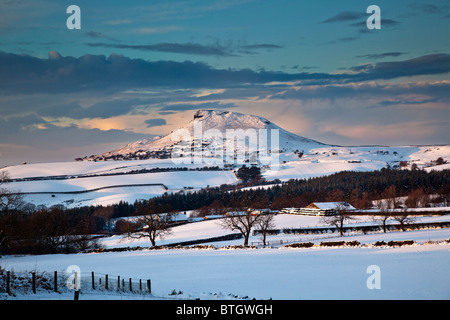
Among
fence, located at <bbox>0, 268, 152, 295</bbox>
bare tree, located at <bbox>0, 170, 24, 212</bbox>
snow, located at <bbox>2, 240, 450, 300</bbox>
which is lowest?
snow, located at <bbox>2, 240, 450, 300</bbox>

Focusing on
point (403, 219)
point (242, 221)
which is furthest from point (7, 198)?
point (403, 219)

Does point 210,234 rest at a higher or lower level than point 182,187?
lower

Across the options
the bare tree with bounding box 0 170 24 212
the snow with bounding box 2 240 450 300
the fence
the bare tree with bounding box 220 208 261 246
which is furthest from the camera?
the bare tree with bounding box 220 208 261 246

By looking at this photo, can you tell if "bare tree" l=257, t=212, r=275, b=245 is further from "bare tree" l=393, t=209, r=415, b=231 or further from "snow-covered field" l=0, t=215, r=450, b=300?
"bare tree" l=393, t=209, r=415, b=231

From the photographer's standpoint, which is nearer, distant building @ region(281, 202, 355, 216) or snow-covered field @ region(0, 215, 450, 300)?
snow-covered field @ region(0, 215, 450, 300)

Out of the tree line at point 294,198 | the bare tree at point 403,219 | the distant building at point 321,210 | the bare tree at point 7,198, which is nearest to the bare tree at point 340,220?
the bare tree at point 403,219

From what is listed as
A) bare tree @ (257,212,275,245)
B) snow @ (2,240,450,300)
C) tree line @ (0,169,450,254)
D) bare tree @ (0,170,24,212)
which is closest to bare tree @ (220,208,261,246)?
bare tree @ (257,212,275,245)
